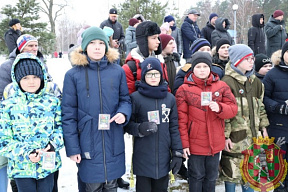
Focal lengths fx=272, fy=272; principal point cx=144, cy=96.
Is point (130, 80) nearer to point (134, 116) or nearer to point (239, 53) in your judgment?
point (134, 116)

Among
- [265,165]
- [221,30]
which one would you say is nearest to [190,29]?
[221,30]

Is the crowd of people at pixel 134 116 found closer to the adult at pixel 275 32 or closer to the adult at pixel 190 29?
the adult at pixel 190 29

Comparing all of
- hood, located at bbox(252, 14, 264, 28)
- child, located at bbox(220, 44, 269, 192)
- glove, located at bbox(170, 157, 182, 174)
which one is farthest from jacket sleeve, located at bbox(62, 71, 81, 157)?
hood, located at bbox(252, 14, 264, 28)

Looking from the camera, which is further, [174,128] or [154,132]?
[174,128]

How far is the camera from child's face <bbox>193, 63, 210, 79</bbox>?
3098 millimetres

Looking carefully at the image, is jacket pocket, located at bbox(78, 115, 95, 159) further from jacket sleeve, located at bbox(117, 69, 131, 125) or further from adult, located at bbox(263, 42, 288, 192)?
adult, located at bbox(263, 42, 288, 192)

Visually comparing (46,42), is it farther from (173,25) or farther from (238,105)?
(238,105)

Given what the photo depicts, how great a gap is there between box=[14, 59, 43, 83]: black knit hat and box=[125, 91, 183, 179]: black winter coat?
40.4 inches

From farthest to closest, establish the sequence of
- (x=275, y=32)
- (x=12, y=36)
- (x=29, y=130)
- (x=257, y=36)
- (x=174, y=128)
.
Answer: (x=257, y=36) < (x=12, y=36) < (x=275, y=32) < (x=174, y=128) < (x=29, y=130)

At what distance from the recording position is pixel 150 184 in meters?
3.08

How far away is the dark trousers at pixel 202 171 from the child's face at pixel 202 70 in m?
0.91

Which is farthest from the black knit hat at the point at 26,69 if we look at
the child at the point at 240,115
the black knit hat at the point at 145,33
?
the child at the point at 240,115

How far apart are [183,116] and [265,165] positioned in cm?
132

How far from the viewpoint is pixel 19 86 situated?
8.66ft
